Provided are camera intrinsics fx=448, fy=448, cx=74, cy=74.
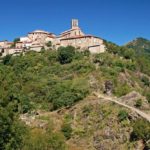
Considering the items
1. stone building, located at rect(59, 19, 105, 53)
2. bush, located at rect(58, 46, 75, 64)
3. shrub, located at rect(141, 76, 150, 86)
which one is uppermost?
stone building, located at rect(59, 19, 105, 53)

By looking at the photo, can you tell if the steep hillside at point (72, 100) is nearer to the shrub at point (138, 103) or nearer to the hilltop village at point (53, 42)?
the shrub at point (138, 103)

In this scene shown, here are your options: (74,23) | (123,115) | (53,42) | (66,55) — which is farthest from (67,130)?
(74,23)

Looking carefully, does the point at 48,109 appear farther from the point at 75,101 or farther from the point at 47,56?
the point at 47,56

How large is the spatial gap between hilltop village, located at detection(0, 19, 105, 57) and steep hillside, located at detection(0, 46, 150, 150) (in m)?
3.34

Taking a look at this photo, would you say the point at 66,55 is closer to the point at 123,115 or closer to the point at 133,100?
the point at 133,100

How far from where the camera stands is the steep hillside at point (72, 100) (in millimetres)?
47906

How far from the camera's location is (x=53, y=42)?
340 feet

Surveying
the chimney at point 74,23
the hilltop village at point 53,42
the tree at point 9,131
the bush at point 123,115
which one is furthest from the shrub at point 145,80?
the tree at point 9,131

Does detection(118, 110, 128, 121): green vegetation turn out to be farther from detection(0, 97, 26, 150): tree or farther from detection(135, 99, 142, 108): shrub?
detection(0, 97, 26, 150): tree

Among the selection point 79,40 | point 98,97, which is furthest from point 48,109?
point 79,40

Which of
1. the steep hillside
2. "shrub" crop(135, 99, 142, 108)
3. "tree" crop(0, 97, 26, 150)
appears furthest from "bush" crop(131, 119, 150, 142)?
"tree" crop(0, 97, 26, 150)

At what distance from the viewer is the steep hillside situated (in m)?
47.9

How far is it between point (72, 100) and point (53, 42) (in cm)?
3350

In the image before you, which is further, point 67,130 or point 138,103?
point 138,103
